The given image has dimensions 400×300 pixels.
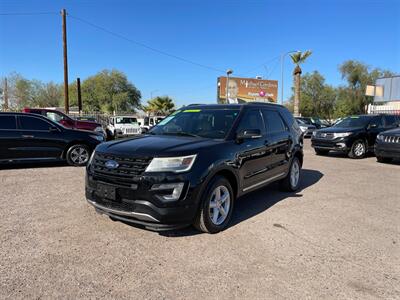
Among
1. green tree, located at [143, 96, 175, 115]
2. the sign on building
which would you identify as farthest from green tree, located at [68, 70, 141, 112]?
the sign on building

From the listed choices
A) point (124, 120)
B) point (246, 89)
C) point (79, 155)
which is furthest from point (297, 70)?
point (79, 155)

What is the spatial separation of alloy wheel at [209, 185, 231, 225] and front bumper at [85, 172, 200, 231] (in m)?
0.41

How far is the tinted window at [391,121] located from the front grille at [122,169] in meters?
13.0

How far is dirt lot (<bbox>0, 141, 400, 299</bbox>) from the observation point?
9.72ft

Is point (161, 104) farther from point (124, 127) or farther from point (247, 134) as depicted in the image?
point (247, 134)

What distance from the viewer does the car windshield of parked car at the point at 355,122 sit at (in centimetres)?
1295

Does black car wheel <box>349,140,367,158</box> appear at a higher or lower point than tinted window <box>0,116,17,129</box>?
lower

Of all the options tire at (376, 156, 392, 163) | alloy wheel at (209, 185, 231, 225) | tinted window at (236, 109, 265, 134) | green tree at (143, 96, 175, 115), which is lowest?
tire at (376, 156, 392, 163)

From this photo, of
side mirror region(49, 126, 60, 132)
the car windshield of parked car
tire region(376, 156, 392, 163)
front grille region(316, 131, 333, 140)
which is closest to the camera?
side mirror region(49, 126, 60, 132)

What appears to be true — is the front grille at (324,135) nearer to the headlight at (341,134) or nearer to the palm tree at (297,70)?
the headlight at (341,134)

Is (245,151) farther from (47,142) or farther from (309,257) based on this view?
(47,142)

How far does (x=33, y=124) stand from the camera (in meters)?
8.67

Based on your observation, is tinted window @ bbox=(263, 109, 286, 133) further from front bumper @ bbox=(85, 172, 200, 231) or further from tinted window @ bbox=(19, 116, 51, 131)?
tinted window @ bbox=(19, 116, 51, 131)

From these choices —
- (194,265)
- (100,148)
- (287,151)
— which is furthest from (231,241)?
(287,151)
